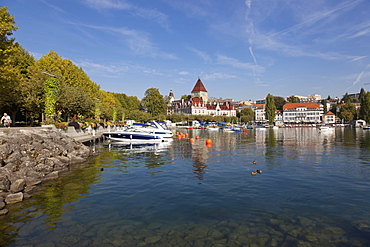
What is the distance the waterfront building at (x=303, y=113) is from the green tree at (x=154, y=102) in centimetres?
9829

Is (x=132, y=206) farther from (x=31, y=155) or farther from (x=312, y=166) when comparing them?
(x=312, y=166)

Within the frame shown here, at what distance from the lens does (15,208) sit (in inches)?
433

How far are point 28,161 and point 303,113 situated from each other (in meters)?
184

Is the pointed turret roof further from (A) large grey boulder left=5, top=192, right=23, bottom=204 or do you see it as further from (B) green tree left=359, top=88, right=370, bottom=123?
(A) large grey boulder left=5, top=192, right=23, bottom=204

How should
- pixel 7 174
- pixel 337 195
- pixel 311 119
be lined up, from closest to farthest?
1. pixel 337 195
2. pixel 7 174
3. pixel 311 119

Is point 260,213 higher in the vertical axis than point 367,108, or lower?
lower

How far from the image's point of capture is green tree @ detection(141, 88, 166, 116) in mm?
123688

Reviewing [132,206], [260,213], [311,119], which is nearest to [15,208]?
[132,206]

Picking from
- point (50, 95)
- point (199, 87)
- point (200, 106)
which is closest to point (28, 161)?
point (50, 95)

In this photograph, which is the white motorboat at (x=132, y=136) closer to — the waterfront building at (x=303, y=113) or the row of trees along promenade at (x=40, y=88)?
the row of trees along promenade at (x=40, y=88)

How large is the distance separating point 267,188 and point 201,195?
3.85 meters

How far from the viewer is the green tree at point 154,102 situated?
124m

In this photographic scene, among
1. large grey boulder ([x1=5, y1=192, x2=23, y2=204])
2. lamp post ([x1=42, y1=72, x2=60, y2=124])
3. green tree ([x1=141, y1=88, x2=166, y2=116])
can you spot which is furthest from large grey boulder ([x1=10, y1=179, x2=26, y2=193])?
green tree ([x1=141, y1=88, x2=166, y2=116])

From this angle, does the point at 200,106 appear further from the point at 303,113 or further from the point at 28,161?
the point at 28,161
